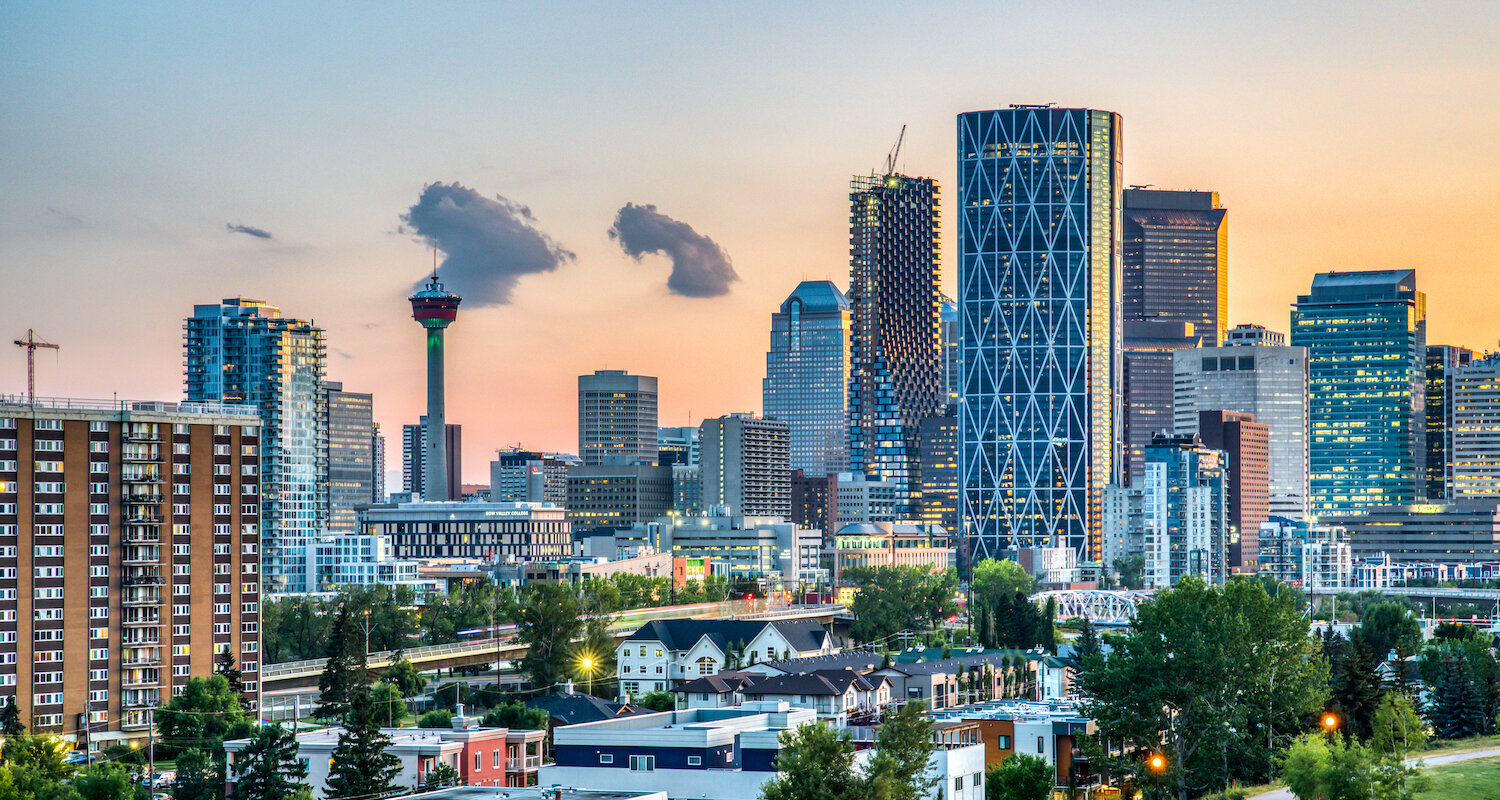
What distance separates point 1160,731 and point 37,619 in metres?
89.5

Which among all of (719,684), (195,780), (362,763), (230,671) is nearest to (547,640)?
(230,671)

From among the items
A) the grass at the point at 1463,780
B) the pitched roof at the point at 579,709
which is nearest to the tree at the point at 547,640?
the pitched roof at the point at 579,709

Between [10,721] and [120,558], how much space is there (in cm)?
2277

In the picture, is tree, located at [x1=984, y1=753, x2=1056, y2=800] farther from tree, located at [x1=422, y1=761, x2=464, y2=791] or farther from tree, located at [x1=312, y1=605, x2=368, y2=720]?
tree, located at [x1=312, y1=605, x2=368, y2=720]

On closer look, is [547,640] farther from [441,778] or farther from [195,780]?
[441,778]

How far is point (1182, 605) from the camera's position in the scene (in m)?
126

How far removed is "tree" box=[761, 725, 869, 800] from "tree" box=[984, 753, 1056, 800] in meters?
20.2

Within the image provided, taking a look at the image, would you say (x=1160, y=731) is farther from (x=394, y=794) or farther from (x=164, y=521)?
(x=164, y=521)

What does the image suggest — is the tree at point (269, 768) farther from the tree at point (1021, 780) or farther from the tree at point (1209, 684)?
the tree at point (1209, 684)

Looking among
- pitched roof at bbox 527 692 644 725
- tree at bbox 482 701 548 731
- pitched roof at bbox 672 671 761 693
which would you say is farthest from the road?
pitched roof at bbox 672 671 761 693

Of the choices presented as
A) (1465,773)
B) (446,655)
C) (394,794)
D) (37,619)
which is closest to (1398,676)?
(1465,773)

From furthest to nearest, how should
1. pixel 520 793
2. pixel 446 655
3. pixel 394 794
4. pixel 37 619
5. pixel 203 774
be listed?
1. pixel 446 655
2. pixel 37 619
3. pixel 203 774
4. pixel 394 794
5. pixel 520 793

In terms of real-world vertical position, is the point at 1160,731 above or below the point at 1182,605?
below

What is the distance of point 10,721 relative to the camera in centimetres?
14800
